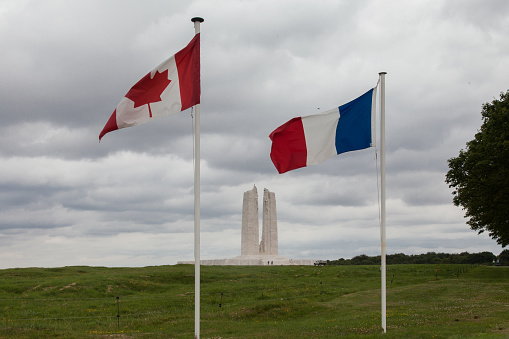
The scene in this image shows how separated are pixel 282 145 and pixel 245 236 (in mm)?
54516

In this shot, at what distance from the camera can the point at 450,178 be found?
145ft

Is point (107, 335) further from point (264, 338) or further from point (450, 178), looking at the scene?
point (450, 178)

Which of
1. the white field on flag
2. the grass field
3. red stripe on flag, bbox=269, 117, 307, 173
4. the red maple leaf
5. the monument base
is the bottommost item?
the monument base

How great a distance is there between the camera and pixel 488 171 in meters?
41.6

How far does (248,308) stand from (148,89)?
15.3m

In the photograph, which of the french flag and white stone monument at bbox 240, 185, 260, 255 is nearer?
the french flag

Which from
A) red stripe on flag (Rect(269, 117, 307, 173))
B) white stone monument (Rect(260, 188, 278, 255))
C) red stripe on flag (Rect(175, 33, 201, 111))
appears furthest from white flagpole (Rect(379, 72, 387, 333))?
white stone monument (Rect(260, 188, 278, 255))

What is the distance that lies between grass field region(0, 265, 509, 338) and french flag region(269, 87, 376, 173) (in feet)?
20.6

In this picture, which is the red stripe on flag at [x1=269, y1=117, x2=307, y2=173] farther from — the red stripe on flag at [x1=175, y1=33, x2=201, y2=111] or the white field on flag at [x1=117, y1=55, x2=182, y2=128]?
the white field on flag at [x1=117, y1=55, x2=182, y2=128]

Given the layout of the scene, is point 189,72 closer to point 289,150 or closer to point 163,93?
point 163,93

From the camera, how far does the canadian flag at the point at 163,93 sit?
14.7 metres

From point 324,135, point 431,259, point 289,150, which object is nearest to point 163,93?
point 289,150

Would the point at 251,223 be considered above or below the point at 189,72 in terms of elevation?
below

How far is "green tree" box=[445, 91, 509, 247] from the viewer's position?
1586 inches
